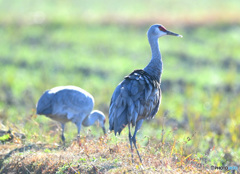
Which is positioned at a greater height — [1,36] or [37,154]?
[1,36]

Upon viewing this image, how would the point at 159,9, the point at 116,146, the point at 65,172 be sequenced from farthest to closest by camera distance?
the point at 159,9 < the point at 116,146 < the point at 65,172

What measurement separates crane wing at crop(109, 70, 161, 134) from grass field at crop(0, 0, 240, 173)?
0.33 m

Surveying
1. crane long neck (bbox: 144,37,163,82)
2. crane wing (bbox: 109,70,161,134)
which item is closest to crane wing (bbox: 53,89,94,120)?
crane long neck (bbox: 144,37,163,82)

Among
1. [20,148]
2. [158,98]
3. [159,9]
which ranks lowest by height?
[20,148]

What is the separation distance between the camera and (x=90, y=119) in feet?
25.0

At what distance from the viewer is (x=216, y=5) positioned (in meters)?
22.4

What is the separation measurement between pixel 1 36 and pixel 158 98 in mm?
11213

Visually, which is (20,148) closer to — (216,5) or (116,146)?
(116,146)

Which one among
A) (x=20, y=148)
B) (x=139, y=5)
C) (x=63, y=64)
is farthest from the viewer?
(x=139, y=5)

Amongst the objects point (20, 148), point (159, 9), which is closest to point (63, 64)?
point (20, 148)

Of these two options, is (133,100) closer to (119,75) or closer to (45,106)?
(45,106)

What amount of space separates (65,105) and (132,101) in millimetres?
1820

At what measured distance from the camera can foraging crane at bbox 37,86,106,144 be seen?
677 centimetres

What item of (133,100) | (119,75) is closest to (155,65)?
(133,100)
